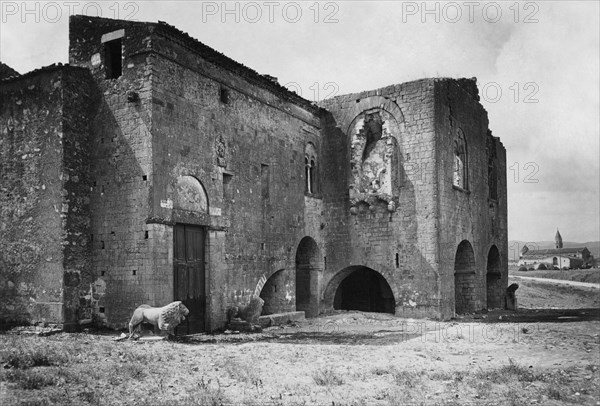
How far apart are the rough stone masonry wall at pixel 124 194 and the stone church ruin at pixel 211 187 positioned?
36 millimetres

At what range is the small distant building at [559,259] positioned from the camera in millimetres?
76938

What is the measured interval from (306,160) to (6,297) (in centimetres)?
1089

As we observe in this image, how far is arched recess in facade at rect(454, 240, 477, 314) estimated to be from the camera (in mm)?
22281

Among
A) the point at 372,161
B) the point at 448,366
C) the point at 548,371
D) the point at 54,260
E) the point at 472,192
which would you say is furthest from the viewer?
the point at 472,192

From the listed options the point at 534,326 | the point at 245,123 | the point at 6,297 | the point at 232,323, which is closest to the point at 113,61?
the point at 245,123

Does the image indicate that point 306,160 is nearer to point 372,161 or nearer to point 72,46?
point 372,161

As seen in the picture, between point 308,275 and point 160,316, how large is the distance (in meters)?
8.99

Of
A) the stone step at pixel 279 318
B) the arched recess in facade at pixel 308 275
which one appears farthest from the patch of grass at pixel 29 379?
the arched recess in facade at pixel 308 275

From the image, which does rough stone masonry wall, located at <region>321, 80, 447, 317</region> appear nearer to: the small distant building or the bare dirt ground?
the bare dirt ground

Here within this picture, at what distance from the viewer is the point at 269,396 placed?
7.96 metres

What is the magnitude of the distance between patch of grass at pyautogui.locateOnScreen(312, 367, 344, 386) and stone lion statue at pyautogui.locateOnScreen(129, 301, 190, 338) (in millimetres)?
4401

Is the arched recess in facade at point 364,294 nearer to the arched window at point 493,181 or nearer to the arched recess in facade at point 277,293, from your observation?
the arched recess in facade at point 277,293

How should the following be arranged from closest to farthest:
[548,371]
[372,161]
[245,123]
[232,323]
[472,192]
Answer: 1. [548,371]
2. [232,323]
3. [245,123]
4. [372,161]
5. [472,192]

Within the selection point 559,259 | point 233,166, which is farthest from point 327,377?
point 559,259
